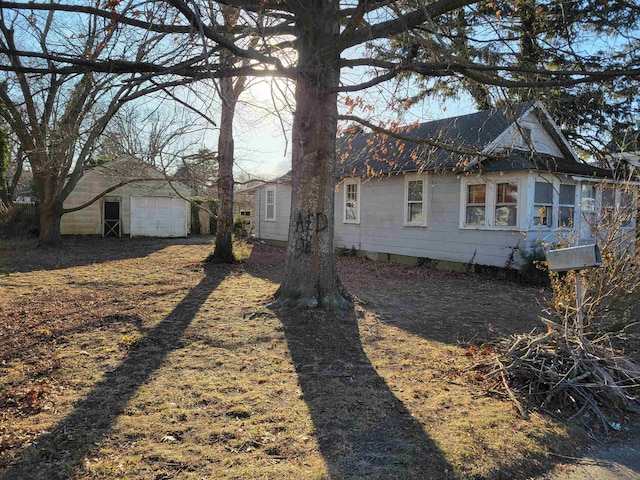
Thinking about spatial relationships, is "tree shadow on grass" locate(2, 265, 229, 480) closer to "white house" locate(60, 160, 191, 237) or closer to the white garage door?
"white house" locate(60, 160, 191, 237)

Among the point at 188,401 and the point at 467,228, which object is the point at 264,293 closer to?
the point at 188,401

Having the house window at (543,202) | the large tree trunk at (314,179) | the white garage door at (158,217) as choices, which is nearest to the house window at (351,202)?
the house window at (543,202)

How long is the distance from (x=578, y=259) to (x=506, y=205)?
784cm

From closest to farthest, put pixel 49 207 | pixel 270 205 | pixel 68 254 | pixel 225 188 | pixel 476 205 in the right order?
pixel 476 205
pixel 225 188
pixel 68 254
pixel 49 207
pixel 270 205

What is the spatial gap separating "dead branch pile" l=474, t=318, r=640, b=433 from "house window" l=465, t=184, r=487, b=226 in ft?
25.9

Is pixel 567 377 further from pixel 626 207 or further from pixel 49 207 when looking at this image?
pixel 49 207

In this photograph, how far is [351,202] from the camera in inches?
628

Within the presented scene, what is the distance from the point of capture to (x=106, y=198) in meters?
22.8

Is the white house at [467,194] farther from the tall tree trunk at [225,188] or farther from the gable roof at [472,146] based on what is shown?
the tall tree trunk at [225,188]

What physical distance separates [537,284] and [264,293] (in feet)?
21.2

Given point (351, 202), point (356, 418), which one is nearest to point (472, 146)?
point (351, 202)

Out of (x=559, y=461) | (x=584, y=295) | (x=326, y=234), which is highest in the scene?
(x=326, y=234)

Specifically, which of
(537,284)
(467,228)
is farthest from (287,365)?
(467,228)

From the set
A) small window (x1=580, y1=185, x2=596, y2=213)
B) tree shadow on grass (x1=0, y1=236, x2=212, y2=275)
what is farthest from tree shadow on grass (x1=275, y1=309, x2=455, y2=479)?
small window (x1=580, y1=185, x2=596, y2=213)
